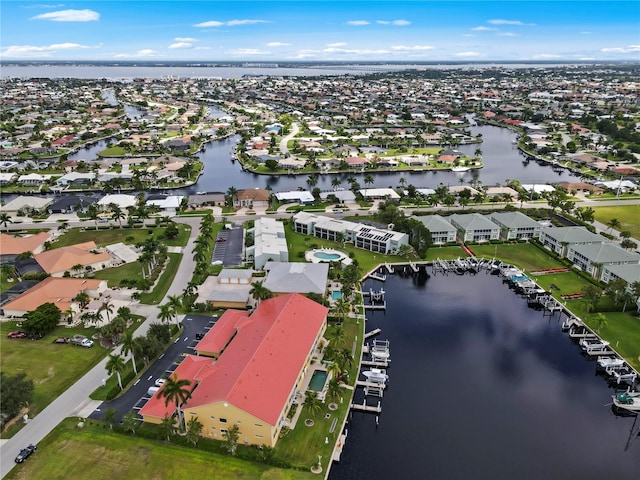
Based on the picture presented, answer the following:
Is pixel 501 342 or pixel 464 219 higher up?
pixel 464 219

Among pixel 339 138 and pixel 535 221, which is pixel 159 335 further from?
pixel 339 138

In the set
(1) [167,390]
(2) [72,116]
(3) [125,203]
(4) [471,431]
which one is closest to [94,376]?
(1) [167,390]

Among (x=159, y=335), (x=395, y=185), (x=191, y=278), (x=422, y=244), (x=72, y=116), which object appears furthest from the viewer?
(x=72, y=116)

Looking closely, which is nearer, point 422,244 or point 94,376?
point 94,376

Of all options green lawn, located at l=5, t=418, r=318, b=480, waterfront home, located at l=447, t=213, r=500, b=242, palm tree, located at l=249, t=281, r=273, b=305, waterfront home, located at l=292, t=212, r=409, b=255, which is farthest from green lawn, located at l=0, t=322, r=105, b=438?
waterfront home, located at l=447, t=213, r=500, b=242

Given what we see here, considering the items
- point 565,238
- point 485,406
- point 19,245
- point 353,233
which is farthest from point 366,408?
point 19,245

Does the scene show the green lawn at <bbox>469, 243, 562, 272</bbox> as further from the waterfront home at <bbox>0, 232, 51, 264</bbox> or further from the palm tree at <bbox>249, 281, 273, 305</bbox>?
the waterfront home at <bbox>0, 232, 51, 264</bbox>

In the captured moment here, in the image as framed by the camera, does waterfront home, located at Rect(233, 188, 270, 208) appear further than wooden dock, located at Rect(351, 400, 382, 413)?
Yes
